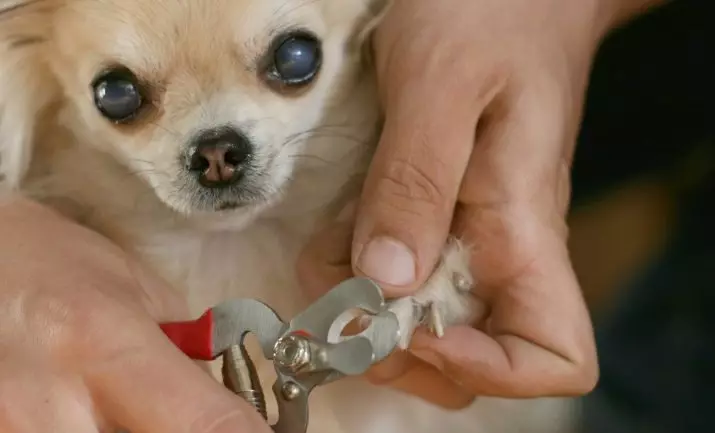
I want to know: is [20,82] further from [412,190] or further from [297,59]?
[412,190]

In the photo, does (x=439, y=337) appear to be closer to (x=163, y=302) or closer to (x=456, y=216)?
(x=456, y=216)

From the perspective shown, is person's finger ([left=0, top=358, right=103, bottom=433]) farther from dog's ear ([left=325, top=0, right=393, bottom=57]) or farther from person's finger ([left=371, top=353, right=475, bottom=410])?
dog's ear ([left=325, top=0, right=393, bottom=57])

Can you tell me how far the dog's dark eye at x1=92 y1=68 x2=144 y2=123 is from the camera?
0.96m

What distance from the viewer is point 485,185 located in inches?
35.1

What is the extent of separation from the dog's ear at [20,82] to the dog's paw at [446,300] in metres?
0.49

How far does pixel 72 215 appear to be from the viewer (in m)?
1.12

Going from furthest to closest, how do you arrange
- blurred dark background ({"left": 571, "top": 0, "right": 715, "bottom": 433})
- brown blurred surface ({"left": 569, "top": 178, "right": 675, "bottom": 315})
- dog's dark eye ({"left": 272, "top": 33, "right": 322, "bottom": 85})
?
brown blurred surface ({"left": 569, "top": 178, "right": 675, "bottom": 315}) < blurred dark background ({"left": 571, "top": 0, "right": 715, "bottom": 433}) < dog's dark eye ({"left": 272, "top": 33, "right": 322, "bottom": 85})

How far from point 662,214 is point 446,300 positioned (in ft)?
2.18

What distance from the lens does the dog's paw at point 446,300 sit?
88cm

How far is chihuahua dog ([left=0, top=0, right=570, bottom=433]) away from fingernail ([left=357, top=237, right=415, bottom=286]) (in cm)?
3

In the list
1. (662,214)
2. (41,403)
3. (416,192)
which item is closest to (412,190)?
(416,192)

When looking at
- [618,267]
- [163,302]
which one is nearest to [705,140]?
[618,267]

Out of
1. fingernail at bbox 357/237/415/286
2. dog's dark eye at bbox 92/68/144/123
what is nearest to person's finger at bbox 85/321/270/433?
fingernail at bbox 357/237/415/286

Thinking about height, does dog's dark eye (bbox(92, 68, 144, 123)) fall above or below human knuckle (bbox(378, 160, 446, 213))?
above
